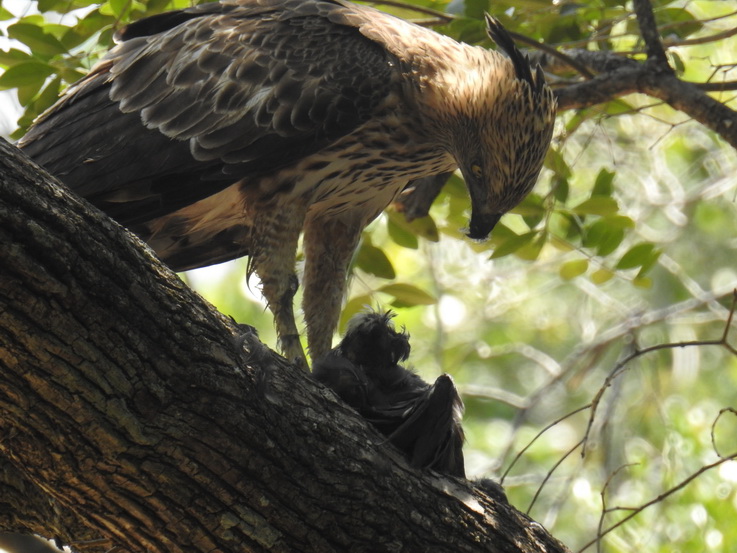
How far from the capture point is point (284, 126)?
3953mm

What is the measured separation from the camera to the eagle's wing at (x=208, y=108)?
3.93 metres

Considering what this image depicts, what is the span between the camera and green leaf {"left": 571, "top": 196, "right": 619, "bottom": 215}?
433cm

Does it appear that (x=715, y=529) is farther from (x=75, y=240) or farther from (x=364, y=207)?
(x=75, y=240)

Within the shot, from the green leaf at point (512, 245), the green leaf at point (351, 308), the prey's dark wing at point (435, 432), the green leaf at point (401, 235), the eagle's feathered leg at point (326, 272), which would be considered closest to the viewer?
the prey's dark wing at point (435, 432)

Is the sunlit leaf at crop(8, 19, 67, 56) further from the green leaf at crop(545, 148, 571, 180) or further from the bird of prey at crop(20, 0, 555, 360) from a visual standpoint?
the green leaf at crop(545, 148, 571, 180)

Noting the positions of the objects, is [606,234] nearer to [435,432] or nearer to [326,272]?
[326,272]

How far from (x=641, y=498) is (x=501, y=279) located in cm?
224

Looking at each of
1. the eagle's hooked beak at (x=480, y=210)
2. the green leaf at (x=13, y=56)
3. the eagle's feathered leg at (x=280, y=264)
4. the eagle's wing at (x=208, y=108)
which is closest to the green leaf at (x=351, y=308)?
the eagle's feathered leg at (x=280, y=264)

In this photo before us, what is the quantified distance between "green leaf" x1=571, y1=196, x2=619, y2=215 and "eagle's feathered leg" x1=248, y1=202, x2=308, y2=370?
133cm

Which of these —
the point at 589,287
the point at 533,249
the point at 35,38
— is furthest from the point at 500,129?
the point at 589,287

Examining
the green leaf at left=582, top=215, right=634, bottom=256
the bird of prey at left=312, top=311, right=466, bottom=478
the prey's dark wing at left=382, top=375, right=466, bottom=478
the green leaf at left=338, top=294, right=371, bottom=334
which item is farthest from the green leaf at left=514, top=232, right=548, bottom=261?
the prey's dark wing at left=382, top=375, right=466, bottom=478

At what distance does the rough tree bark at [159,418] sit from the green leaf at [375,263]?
6.38 feet

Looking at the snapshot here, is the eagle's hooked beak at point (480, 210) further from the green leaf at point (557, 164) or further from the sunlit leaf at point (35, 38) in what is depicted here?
the sunlit leaf at point (35, 38)

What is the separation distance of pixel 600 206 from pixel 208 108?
5.97 ft
